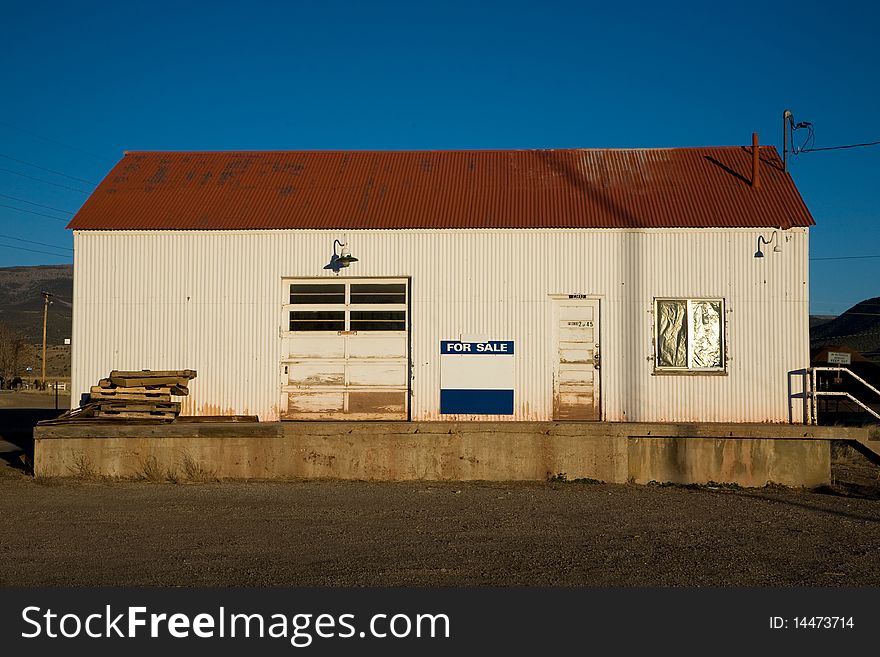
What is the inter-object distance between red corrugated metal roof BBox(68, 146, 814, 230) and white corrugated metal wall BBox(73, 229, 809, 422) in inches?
12.9

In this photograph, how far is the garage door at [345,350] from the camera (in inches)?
626

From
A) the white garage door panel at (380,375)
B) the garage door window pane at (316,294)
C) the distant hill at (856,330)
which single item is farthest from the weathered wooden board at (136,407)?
the distant hill at (856,330)

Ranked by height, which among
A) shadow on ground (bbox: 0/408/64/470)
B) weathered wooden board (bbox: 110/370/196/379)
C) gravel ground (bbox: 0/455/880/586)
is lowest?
gravel ground (bbox: 0/455/880/586)

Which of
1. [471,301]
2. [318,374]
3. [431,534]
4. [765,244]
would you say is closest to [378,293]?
[471,301]

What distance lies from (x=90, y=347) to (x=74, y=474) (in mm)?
2620

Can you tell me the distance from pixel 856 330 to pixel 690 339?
323 ft

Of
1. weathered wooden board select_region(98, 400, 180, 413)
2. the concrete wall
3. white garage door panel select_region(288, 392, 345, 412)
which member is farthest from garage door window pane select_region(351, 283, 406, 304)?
weathered wooden board select_region(98, 400, 180, 413)

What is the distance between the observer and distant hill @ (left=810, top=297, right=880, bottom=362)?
279 ft

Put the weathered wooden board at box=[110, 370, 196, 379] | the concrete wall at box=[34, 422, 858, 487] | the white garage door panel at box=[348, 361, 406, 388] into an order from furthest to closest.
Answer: the white garage door panel at box=[348, 361, 406, 388] < the weathered wooden board at box=[110, 370, 196, 379] < the concrete wall at box=[34, 422, 858, 487]

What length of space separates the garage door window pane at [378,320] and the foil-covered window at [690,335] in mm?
4725

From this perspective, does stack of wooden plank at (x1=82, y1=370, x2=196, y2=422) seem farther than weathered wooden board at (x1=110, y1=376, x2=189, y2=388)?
No

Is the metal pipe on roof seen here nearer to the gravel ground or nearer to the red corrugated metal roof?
the red corrugated metal roof

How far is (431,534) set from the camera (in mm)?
10141

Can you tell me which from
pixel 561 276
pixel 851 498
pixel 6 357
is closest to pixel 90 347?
pixel 561 276
